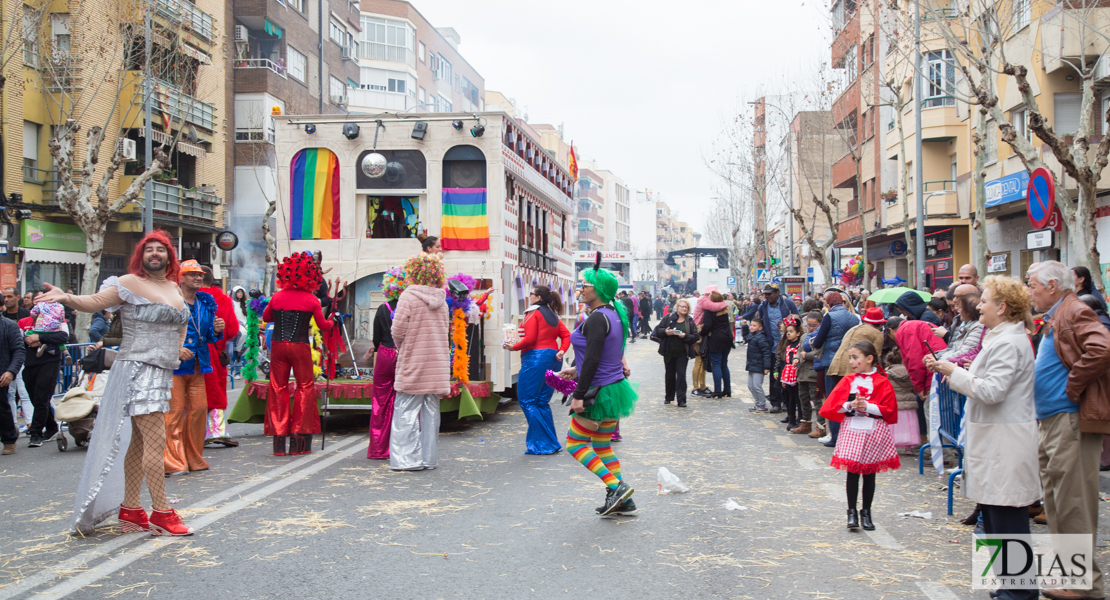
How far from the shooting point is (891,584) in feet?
16.1

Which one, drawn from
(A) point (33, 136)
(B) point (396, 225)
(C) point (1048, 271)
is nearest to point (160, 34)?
(A) point (33, 136)

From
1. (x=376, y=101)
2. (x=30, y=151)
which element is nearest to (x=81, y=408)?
(x=30, y=151)

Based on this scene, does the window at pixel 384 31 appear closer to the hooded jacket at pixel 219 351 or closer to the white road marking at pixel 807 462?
the hooded jacket at pixel 219 351

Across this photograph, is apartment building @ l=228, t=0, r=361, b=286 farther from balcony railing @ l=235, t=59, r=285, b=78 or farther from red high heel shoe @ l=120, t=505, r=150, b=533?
red high heel shoe @ l=120, t=505, r=150, b=533

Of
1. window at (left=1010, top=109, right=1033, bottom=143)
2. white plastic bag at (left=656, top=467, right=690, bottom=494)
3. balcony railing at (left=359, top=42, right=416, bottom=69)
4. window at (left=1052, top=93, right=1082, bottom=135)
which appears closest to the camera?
white plastic bag at (left=656, top=467, right=690, bottom=494)

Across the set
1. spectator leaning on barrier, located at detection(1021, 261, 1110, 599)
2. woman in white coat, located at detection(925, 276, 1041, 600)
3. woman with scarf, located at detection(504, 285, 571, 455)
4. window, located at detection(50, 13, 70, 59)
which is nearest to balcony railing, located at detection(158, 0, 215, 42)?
window, located at detection(50, 13, 70, 59)

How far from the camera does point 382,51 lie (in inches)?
2106

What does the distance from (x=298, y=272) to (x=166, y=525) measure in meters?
3.70

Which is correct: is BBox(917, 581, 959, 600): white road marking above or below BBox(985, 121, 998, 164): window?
below

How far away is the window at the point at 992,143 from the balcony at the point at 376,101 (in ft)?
108

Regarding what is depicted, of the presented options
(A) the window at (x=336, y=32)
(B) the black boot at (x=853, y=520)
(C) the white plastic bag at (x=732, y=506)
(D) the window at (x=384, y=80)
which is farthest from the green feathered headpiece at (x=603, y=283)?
(D) the window at (x=384, y=80)

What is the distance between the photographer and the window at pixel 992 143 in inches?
963

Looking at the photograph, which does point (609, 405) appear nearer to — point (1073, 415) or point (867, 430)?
point (867, 430)

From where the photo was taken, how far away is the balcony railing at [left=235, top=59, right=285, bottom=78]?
38094mm
